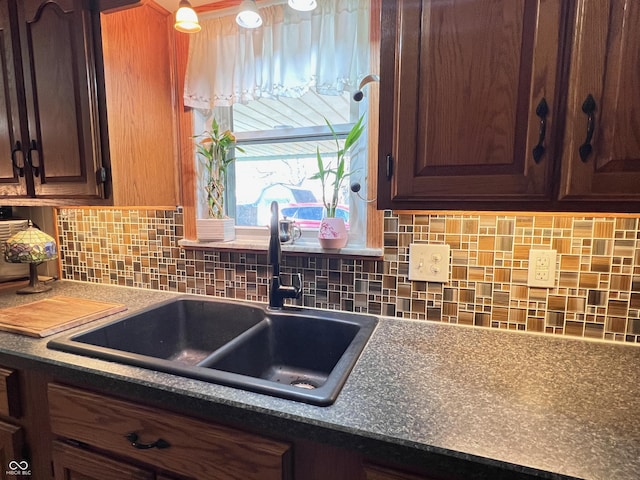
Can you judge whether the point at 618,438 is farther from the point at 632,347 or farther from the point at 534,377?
the point at 632,347

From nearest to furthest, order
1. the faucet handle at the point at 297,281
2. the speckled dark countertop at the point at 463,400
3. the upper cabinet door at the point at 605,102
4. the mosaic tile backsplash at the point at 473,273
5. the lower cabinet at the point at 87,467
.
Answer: the speckled dark countertop at the point at 463,400, the upper cabinet door at the point at 605,102, the lower cabinet at the point at 87,467, the mosaic tile backsplash at the point at 473,273, the faucet handle at the point at 297,281

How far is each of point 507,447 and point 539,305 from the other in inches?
23.9

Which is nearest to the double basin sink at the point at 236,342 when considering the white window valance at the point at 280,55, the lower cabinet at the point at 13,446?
the lower cabinet at the point at 13,446

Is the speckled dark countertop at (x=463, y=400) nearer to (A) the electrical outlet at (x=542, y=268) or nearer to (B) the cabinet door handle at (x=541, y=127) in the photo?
(A) the electrical outlet at (x=542, y=268)

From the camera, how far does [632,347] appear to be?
0.94m

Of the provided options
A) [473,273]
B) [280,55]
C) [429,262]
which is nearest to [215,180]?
[280,55]

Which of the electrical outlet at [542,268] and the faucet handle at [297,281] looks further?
the faucet handle at [297,281]

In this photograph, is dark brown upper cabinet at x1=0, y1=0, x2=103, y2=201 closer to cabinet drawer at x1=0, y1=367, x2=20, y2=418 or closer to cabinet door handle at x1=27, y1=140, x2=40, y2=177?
cabinet door handle at x1=27, y1=140, x2=40, y2=177

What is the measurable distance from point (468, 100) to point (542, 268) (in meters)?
0.57

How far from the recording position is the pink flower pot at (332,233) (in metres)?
1.20

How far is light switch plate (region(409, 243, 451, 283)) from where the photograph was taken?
109cm

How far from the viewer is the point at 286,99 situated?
54.2 inches

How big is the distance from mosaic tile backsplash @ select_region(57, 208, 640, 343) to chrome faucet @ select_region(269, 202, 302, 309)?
9cm

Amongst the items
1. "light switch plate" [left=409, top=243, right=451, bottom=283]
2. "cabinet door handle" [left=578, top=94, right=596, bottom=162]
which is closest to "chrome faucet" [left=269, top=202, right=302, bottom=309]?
"light switch plate" [left=409, top=243, right=451, bottom=283]
